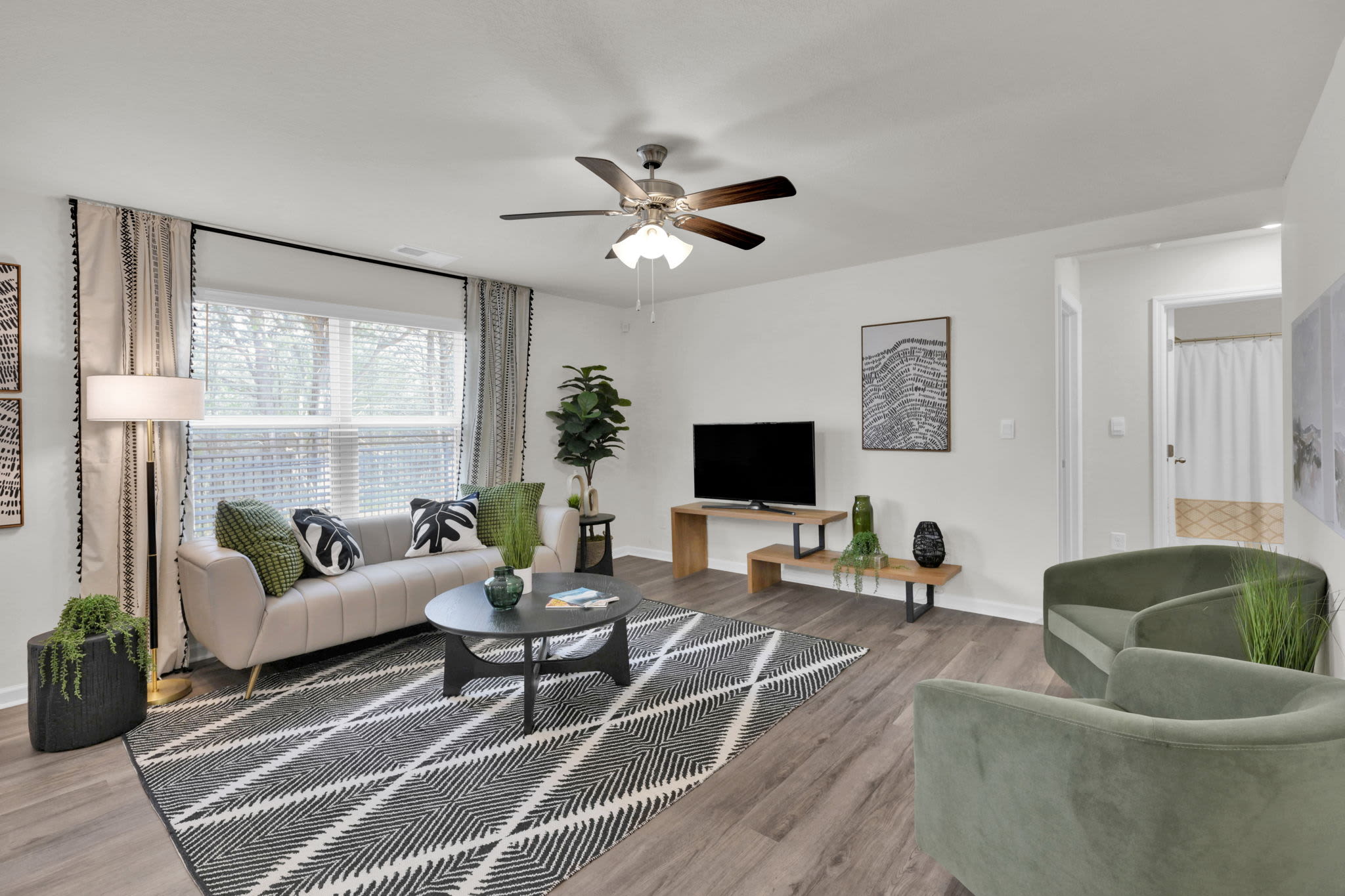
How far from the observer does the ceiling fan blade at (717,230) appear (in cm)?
270

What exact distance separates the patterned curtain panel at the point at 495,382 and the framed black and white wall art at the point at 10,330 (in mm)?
2310

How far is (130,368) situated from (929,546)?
14.7 ft

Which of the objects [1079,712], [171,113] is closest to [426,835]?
[1079,712]

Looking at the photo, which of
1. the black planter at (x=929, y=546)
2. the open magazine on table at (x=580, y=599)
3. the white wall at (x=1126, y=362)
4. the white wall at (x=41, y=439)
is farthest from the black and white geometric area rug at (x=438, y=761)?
the white wall at (x=1126, y=362)

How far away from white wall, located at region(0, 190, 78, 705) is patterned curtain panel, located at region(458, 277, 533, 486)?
213cm

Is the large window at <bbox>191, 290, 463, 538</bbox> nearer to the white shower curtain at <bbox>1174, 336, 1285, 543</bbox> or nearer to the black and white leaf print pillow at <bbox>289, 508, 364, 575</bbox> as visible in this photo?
the black and white leaf print pillow at <bbox>289, 508, 364, 575</bbox>

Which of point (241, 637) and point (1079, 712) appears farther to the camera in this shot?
point (241, 637)

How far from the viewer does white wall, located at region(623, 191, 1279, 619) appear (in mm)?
3834

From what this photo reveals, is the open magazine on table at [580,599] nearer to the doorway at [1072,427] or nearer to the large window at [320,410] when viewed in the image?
the large window at [320,410]

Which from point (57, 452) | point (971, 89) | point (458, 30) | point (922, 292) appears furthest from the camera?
point (922, 292)

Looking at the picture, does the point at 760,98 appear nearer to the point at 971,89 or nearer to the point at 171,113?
the point at 971,89

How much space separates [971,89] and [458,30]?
1.62 metres

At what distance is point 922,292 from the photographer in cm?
430

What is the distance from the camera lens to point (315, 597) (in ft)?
10.5
